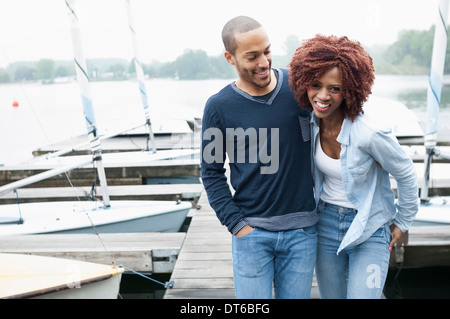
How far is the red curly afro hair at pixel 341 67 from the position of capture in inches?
68.6

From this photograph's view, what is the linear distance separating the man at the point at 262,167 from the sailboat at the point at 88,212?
144 inches

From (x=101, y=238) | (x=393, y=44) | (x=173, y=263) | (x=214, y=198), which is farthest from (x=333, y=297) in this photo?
(x=393, y=44)

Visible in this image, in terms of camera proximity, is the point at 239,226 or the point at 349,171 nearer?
the point at 349,171

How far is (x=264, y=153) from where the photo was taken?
1.88 m

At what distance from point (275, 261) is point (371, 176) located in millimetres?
627

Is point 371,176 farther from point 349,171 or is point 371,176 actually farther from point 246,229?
point 246,229

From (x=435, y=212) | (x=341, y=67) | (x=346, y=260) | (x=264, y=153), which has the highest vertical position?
(x=341, y=67)

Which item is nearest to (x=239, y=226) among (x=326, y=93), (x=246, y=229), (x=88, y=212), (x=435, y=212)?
(x=246, y=229)

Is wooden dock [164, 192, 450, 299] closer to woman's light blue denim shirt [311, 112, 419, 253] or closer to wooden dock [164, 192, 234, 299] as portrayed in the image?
wooden dock [164, 192, 234, 299]

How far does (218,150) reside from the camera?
6.55 feet

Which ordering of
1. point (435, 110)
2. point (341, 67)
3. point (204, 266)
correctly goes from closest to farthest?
point (341, 67), point (204, 266), point (435, 110)

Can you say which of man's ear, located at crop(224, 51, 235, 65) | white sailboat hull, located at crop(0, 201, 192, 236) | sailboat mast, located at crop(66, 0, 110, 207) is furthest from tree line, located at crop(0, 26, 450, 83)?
man's ear, located at crop(224, 51, 235, 65)

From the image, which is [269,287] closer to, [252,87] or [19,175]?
[252,87]

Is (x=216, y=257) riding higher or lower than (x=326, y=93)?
lower
